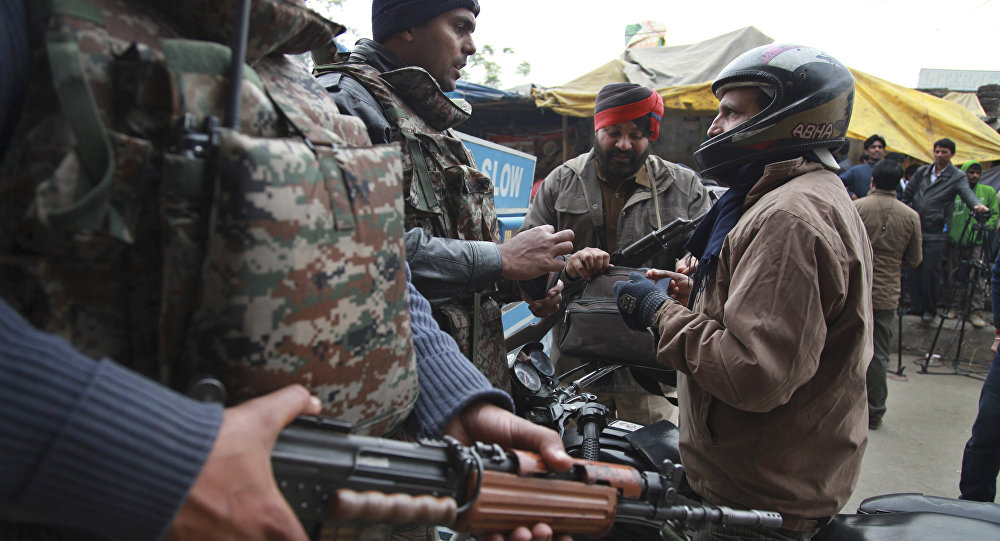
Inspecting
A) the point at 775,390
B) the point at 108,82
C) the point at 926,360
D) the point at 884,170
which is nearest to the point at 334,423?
the point at 108,82

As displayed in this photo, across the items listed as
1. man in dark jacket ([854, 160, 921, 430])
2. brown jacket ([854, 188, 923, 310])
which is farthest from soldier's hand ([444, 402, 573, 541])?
brown jacket ([854, 188, 923, 310])

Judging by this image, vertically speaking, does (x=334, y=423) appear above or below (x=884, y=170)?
above

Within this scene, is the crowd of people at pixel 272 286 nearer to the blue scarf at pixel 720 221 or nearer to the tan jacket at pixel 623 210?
the blue scarf at pixel 720 221

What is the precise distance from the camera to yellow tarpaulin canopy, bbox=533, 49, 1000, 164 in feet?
27.5

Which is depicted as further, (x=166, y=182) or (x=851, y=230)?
(x=851, y=230)

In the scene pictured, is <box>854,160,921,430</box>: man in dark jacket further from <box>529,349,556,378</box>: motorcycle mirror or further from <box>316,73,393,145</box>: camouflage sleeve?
<box>316,73,393,145</box>: camouflage sleeve

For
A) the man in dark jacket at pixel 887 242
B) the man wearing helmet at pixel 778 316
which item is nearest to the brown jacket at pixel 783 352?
the man wearing helmet at pixel 778 316

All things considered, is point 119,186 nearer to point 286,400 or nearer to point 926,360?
point 286,400

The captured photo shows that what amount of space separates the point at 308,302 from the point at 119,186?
28cm

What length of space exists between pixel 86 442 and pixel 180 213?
294mm

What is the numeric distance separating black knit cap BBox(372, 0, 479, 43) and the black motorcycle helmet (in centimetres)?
99

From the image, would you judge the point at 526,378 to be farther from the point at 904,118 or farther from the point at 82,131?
→ the point at 904,118

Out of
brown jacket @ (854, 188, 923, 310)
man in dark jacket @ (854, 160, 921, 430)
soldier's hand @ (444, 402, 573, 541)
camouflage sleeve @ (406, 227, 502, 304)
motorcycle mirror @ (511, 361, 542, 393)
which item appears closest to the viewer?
Answer: soldier's hand @ (444, 402, 573, 541)

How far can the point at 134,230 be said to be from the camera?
74 cm
